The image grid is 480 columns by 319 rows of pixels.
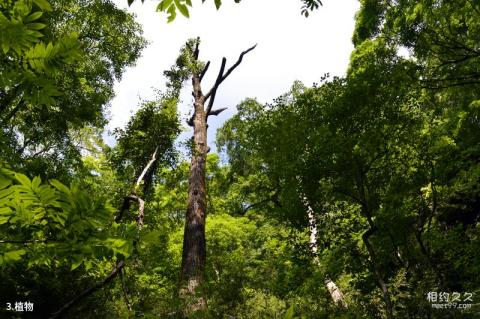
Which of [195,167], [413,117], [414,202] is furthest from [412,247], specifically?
[195,167]

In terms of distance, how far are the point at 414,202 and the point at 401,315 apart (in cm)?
227

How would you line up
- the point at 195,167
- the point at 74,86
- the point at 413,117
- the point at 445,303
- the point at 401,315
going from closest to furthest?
the point at 445,303 → the point at 401,315 → the point at 413,117 → the point at 195,167 → the point at 74,86

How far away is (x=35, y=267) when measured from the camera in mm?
7891

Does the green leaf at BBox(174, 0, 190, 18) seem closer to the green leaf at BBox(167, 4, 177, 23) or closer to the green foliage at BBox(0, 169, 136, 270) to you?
the green leaf at BBox(167, 4, 177, 23)

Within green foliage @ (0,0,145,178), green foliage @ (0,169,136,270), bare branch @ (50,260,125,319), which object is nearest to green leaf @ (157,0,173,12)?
green foliage @ (0,169,136,270)

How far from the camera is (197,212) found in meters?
8.22

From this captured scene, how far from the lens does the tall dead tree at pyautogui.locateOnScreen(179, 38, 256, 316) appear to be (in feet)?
19.7

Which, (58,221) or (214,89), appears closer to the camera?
(58,221)

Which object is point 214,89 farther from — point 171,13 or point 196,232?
point 171,13

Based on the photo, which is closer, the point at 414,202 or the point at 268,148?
the point at 414,202

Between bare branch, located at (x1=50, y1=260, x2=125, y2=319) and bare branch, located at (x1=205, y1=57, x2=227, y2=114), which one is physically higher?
bare branch, located at (x1=205, y1=57, x2=227, y2=114)

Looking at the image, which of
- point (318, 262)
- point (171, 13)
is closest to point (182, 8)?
point (171, 13)

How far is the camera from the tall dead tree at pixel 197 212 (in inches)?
236

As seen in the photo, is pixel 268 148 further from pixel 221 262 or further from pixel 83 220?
pixel 221 262
